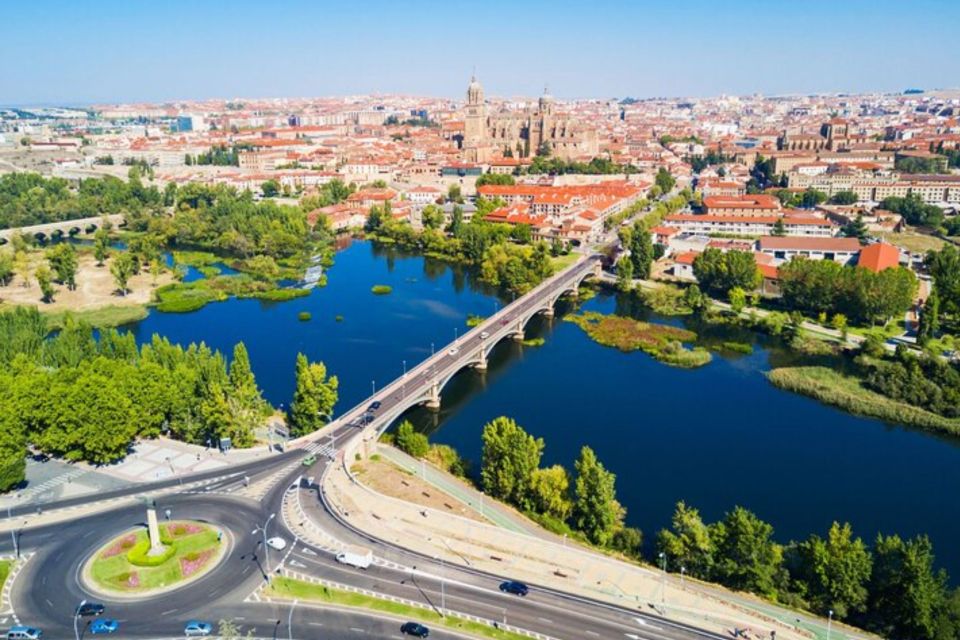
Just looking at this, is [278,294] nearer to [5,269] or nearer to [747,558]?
[5,269]

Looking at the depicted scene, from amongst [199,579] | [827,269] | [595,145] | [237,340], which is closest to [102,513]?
[199,579]

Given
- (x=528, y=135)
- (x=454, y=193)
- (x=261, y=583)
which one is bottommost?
(x=261, y=583)

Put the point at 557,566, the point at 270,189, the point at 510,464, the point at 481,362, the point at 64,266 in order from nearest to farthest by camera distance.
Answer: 1. the point at 557,566
2. the point at 510,464
3. the point at 481,362
4. the point at 64,266
5. the point at 270,189

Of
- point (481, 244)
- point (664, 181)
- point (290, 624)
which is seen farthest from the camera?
point (664, 181)

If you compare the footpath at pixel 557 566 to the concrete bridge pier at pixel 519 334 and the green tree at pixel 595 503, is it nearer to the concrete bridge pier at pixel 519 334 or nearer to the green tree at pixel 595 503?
the green tree at pixel 595 503

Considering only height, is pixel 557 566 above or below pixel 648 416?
above

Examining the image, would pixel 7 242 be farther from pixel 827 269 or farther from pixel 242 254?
pixel 827 269

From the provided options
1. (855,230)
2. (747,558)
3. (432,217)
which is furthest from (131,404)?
(855,230)
